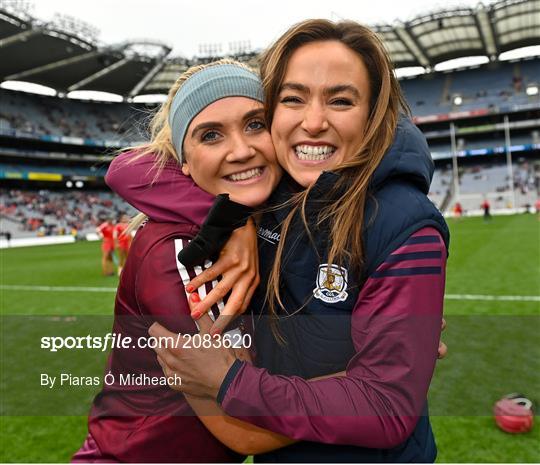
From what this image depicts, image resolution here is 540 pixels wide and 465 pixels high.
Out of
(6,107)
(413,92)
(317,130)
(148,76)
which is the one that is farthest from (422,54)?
(317,130)

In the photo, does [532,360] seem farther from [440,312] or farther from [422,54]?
[422,54]

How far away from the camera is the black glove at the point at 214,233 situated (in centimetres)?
136

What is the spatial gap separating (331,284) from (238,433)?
52 cm

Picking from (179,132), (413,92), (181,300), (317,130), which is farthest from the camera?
(413,92)

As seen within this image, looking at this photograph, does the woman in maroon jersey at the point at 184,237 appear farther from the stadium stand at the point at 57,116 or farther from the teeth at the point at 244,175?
the stadium stand at the point at 57,116

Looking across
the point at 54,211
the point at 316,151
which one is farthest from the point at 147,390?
the point at 54,211

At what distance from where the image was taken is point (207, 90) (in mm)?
1580

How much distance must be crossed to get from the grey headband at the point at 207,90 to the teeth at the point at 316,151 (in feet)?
0.79

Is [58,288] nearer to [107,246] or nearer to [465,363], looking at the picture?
[107,246]

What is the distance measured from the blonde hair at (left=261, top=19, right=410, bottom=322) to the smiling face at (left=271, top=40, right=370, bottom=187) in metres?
0.03

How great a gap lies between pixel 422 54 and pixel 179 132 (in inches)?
1999

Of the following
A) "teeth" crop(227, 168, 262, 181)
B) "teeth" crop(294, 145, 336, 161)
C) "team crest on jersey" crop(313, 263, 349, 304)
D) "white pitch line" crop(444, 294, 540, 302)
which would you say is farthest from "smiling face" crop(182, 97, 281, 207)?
"white pitch line" crop(444, 294, 540, 302)

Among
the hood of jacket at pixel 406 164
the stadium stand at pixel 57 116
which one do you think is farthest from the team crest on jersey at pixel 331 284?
the stadium stand at pixel 57 116

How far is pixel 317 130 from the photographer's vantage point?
1.53 meters
